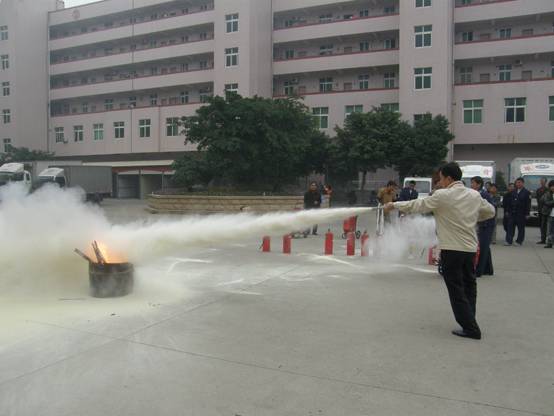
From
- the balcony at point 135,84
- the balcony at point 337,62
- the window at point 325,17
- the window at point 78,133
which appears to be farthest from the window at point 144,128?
the window at point 325,17

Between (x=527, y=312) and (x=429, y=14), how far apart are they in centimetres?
3344

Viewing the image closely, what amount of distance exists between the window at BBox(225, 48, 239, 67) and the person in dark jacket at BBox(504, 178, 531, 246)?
31.1 m

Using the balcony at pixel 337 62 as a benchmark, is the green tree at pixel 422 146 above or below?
below

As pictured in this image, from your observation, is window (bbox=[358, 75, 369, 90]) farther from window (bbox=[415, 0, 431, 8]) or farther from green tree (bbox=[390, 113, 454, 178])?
green tree (bbox=[390, 113, 454, 178])

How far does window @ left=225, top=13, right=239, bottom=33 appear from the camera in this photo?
39.3 metres

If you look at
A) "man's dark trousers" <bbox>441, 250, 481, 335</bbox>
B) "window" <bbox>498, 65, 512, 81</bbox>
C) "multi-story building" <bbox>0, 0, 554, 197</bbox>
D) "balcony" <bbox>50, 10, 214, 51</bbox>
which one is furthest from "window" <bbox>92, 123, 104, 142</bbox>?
"man's dark trousers" <bbox>441, 250, 481, 335</bbox>

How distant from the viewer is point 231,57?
130 ft

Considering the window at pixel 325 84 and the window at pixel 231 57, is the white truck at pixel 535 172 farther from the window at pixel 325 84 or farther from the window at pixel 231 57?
Result: the window at pixel 231 57

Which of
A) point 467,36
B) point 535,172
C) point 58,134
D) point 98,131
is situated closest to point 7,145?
point 58,134

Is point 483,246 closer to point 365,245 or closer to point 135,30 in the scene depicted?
point 365,245

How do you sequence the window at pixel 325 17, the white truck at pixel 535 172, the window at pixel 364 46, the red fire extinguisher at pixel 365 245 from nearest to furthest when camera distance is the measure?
the red fire extinguisher at pixel 365 245, the white truck at pixel 535 172, the window at pixel 364 46, the window at pixel 325 17

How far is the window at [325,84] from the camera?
40.4 metres

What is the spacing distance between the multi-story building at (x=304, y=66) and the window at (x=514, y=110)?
3.0 inches

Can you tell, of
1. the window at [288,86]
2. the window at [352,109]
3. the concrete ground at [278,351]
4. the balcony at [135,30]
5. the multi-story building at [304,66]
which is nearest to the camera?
the concrete ground at [278,351]
